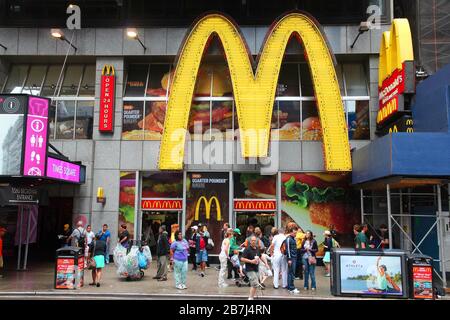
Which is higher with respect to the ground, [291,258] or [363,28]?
[363,28]

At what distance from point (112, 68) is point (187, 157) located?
5.52m

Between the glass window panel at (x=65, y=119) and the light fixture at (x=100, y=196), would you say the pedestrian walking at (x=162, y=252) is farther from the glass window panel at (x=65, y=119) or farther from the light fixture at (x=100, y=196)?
the glass window panel at (x=65, y=119)

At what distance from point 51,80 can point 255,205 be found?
11.7 m

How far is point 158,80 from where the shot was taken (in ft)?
69.9

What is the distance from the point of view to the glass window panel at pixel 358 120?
2030 cm

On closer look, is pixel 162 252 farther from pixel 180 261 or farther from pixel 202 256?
pixel 202 256

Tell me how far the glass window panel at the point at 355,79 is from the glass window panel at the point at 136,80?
9633mm

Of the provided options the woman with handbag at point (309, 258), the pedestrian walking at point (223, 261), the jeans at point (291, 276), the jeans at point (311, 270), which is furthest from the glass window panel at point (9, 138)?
the jeans at point (311, 270)

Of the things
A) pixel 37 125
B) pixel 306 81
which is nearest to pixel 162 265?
pixel 37 125

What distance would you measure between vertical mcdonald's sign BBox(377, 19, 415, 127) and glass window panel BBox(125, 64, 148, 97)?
425 inches

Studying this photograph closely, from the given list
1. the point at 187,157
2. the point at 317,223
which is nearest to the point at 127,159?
the point at 187,157

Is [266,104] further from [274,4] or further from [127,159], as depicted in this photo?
[127,159]

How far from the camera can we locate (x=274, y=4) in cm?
2122
